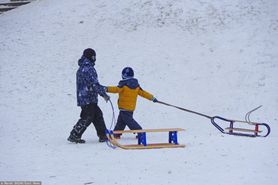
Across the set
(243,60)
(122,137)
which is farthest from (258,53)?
(122,137)

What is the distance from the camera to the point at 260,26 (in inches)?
631

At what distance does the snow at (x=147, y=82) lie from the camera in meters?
7.17

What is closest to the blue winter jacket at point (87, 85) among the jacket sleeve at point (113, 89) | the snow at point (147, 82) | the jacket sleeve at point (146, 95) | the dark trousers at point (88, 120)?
the dark trousers at point (88, 120)

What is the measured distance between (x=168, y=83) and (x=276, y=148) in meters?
5.53

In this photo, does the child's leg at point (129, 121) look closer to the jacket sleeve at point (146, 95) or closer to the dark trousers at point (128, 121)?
the dark trousers at point (128, 121)

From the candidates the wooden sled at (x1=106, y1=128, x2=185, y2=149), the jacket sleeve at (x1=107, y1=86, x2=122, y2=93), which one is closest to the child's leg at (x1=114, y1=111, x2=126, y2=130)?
the jacket sleeve at (x1=107, y1=86, x2=122, y2=93)

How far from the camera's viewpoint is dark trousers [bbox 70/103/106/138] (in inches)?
364

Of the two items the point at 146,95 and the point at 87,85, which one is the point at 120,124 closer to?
the point at 146,95

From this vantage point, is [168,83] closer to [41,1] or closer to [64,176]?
[64,176]

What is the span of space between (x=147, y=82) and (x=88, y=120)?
15.1 ft

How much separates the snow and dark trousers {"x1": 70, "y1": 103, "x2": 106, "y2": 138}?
0.27 meters

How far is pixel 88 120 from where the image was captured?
9305 mm

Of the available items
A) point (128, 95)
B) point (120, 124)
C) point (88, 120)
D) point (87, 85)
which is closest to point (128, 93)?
point (128, 95)

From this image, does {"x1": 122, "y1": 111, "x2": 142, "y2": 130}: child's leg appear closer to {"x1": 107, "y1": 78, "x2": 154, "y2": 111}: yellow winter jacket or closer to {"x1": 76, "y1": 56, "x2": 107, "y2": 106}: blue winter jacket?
{"x1": 107, "y1": 78, "x2": 154, "y2": 111}: yellow winter jacket
